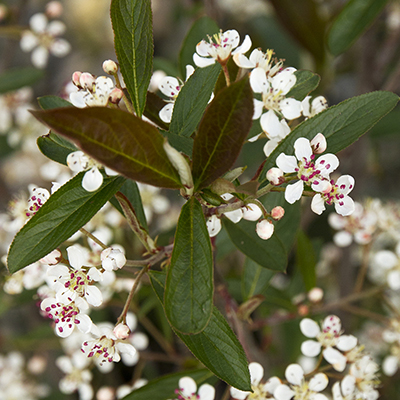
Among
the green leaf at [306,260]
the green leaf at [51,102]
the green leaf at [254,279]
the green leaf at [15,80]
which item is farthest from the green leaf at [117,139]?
the green leaf at [15,80]

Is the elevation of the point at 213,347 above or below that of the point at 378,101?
below

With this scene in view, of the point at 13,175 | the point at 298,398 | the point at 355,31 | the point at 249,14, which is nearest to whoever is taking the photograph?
the point at 298,398

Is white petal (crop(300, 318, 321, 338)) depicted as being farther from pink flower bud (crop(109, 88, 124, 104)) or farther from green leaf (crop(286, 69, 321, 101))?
pink flower bud (crop(109, 88, 124, 104))

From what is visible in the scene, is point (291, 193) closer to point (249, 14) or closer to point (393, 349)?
point (393, 349)

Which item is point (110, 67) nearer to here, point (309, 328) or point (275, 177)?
point (275, 177)

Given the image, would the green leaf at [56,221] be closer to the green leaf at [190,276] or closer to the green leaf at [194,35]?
the green leaf at [190,276]

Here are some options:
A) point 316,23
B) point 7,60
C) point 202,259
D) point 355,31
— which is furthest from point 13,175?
point 202,259
